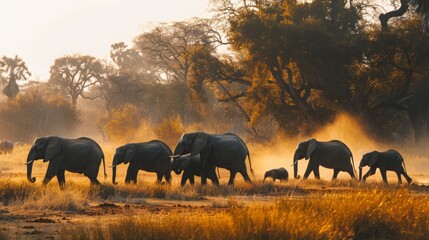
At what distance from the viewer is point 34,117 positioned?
67.4 meters

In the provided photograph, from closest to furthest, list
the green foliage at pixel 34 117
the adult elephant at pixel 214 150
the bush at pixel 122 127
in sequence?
the adult elephant at pixel 214 150 < the bush at pixel 122 127 < the green foliage at pixel 34 117

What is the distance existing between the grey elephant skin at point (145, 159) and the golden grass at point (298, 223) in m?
9.73

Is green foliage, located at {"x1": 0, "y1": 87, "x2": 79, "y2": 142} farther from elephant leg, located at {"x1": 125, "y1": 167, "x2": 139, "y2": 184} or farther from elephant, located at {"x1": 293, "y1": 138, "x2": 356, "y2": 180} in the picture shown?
elephant leg, located at {"x1": 125, "y1": 167, "x2": 139, "y2": 184}

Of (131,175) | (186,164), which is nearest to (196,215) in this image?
(131,175)

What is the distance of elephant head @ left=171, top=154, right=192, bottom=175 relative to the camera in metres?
20.2

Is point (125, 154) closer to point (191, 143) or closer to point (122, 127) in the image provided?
point (191, 143)

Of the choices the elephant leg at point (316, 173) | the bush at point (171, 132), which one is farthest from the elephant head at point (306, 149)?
the bush at point (171, 132)

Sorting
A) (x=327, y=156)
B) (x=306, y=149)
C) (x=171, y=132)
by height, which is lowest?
(x=327, y=156)

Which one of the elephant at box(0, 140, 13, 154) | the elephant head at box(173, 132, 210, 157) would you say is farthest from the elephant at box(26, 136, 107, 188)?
the elephant at box(0, 140, 13, 154)

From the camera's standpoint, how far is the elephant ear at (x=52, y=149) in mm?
17578

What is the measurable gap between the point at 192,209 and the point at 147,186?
443cm

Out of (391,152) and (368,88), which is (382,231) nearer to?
(391,152)

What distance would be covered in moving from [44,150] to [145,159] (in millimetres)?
3066

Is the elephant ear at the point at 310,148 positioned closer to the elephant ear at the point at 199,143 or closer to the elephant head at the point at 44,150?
the elephant ear at the point at 199,143
